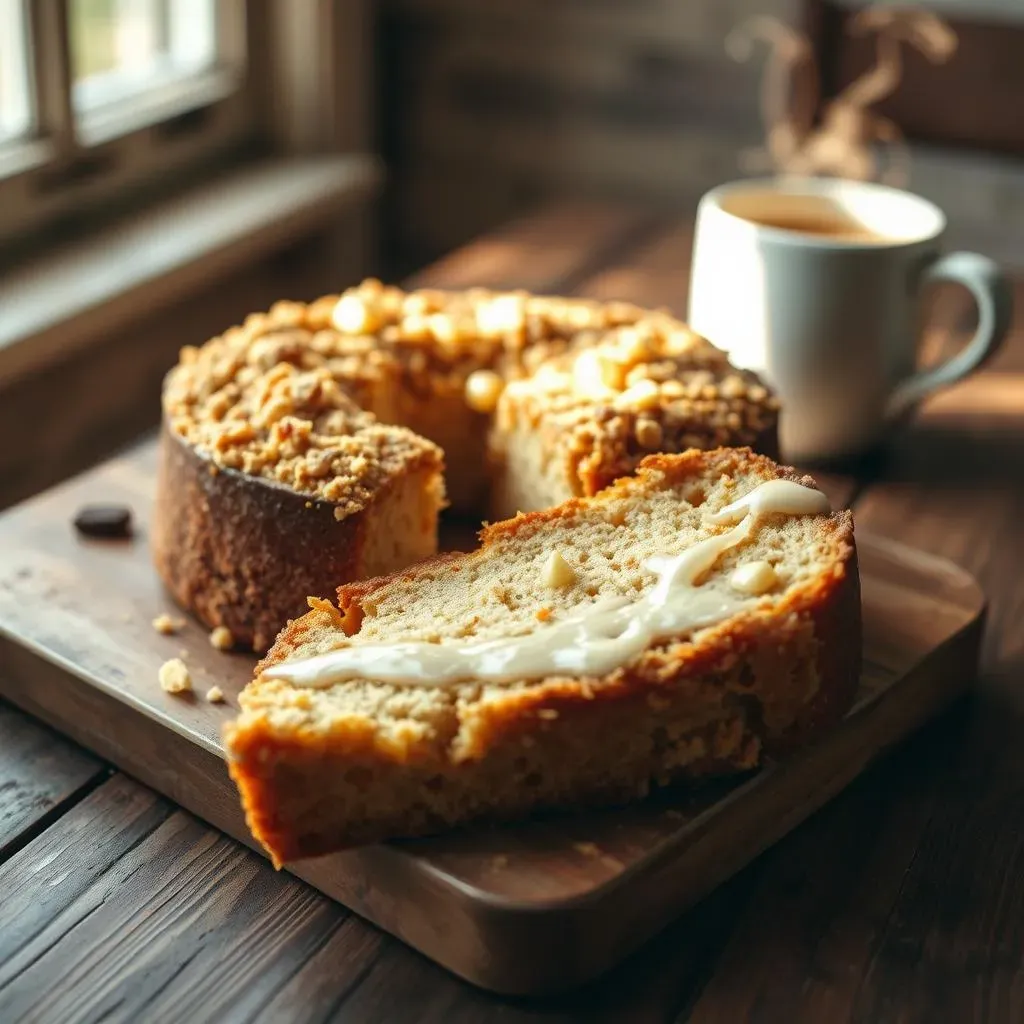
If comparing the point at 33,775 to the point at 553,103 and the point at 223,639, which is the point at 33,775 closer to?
the point at 223,639

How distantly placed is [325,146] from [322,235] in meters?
0.18

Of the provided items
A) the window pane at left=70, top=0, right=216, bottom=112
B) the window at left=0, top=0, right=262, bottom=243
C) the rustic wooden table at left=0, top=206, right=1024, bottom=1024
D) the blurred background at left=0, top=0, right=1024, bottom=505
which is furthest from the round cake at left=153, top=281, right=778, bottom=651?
the window pane at left=70, top=0, right=216, bottom=112

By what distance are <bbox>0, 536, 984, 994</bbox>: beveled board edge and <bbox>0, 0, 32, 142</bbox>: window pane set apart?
1077mm

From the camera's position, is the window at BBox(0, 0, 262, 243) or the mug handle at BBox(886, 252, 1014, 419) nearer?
the mug handle at BBox(886, 252, 1014, 419)

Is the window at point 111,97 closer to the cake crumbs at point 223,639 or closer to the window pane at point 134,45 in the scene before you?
the window pane at point 134,45

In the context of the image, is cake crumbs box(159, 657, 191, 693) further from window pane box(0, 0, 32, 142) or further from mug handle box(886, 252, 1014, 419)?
window pane box(0, 0, 32, 142)

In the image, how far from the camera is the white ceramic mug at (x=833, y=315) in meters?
1.63

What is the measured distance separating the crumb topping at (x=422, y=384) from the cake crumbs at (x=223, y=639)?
15cm

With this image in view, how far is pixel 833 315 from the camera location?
5.41 ft

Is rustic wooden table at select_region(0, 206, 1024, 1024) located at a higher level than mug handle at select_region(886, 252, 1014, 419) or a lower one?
lower

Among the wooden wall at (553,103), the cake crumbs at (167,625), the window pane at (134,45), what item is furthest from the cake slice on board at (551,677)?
the wooden wall at (553,103)

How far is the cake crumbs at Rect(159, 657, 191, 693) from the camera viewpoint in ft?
4.02

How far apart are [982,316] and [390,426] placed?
0.74 m

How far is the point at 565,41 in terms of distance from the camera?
2875 mm
